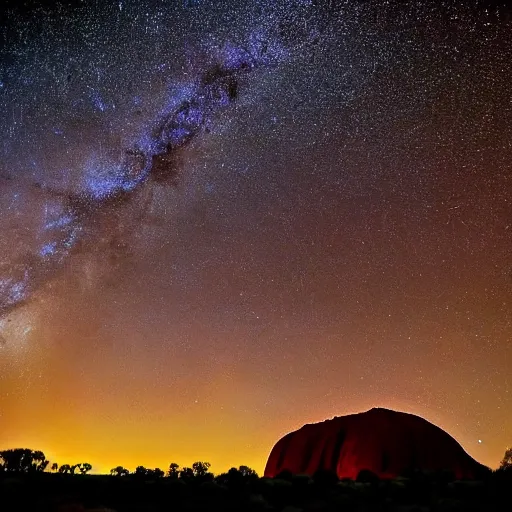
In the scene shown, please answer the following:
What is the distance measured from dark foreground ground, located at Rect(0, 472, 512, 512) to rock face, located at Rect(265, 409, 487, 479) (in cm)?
1746

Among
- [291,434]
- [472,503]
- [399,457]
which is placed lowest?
[472,503]

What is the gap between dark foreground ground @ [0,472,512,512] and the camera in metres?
8.27

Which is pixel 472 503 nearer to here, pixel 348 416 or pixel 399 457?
pixel 399 457

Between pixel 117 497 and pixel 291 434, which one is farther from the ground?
pixel 291 434

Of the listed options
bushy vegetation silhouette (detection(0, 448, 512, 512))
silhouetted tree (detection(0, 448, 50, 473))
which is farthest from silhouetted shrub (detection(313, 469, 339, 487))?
silhouetted tree (detection(0, 448, 50, 473))

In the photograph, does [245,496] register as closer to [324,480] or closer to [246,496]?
[246,496]

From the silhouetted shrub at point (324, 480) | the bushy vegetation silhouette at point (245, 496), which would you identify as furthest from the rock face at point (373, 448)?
the bushy vegetation silhouette at point (245, 496)

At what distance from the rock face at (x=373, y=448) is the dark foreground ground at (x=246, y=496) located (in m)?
17.5

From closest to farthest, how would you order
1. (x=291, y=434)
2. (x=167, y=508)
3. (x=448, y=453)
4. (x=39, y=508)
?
1. (x=39, y=508)
2. (x=167, y=508)
3. (x=448, y=453)
4. (x=291, y=434)

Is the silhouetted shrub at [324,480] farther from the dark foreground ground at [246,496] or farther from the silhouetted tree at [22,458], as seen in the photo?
the silhouetted tree at [22,458]

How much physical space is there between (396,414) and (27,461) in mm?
52122

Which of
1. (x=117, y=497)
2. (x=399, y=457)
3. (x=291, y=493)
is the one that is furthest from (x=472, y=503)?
(x=399, y=457)

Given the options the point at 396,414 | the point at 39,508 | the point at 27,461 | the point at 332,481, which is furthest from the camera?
the point at 27,461

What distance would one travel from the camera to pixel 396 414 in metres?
32.8
